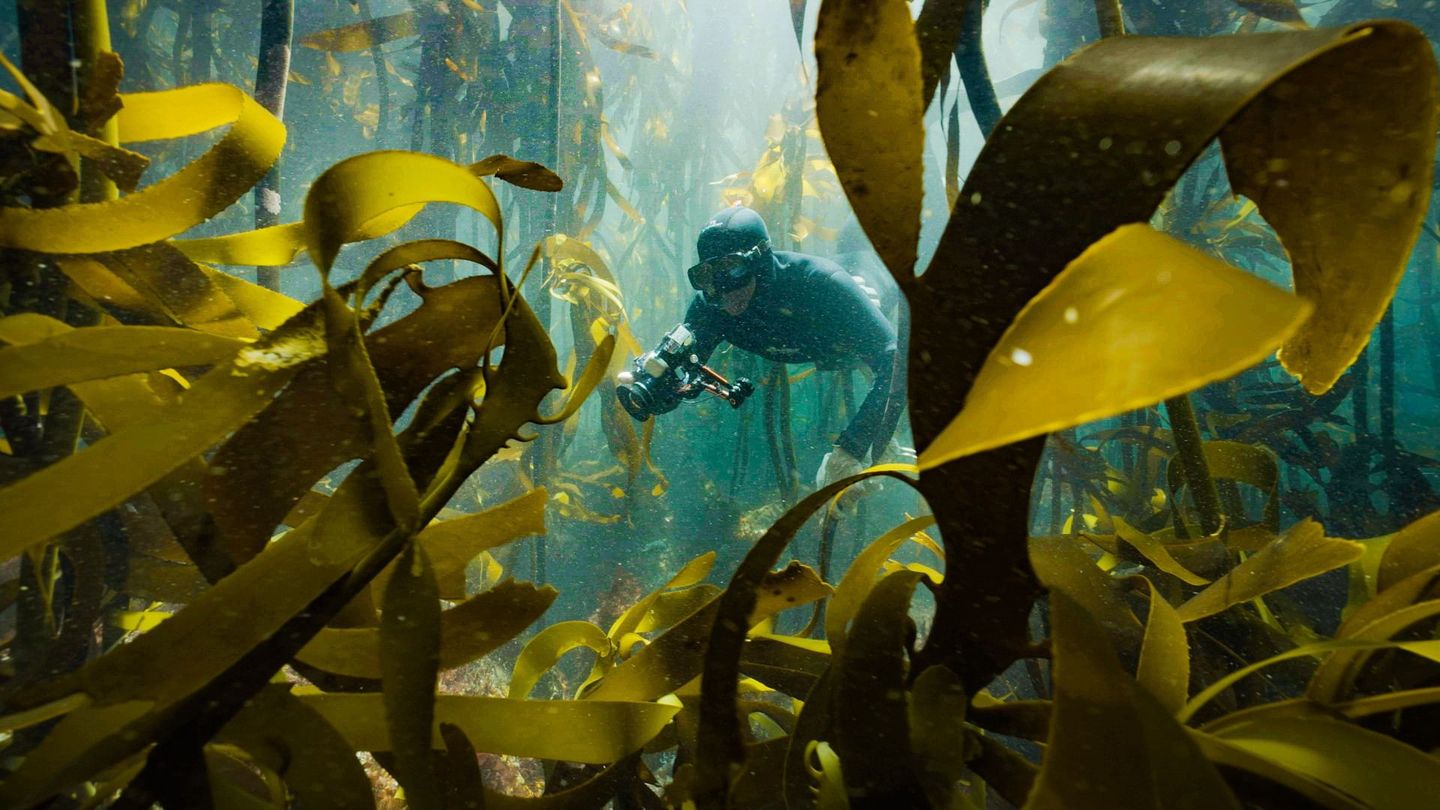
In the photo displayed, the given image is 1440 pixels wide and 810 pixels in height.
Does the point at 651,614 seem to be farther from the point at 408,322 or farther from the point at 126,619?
the point at 126,619

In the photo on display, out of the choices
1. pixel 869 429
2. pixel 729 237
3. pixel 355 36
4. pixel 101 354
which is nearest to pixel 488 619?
pixel 101 354

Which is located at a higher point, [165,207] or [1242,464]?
[165,207]

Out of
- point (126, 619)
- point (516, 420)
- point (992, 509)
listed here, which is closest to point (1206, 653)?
point (992, 509)

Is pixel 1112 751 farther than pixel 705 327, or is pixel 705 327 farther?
pixel 705 327

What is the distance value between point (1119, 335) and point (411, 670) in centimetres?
45

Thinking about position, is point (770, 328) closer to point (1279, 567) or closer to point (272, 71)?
point (272, 71)

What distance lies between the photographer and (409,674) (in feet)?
1.26

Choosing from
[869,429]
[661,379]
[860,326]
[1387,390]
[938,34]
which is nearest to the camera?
[938,34]

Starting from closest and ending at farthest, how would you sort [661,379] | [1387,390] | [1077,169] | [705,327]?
[1077,169]
[1387,390]
[661,379]
[705,327]

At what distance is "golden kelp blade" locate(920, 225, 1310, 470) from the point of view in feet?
0.51

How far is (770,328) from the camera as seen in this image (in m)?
3.43

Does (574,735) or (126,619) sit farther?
(126,619)

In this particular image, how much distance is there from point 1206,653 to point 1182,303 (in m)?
0.74

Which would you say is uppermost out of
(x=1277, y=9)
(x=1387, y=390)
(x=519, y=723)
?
(x=1277, y=9)
